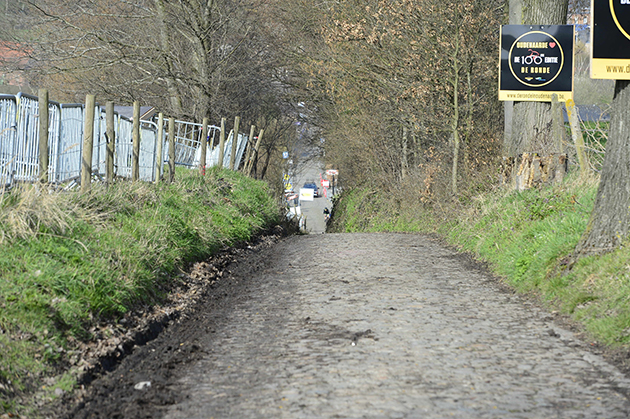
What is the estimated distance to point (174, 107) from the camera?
29594 millimetres

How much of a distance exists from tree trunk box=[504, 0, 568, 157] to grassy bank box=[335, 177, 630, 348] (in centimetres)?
127

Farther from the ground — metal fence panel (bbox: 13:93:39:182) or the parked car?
the parked car

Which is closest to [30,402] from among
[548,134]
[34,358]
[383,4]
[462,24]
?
[34,358]

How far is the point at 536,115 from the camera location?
15297 mm

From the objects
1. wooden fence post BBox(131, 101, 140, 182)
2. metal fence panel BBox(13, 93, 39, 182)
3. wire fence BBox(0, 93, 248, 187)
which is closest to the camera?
wire fence BBox(0, 93, 248, 187)

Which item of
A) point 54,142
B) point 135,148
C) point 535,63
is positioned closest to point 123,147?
point 135,148

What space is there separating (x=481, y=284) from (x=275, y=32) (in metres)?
25.9

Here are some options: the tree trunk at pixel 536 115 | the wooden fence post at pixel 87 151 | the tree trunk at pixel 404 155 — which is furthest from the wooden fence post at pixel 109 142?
the tree trunk at pixel 404 155

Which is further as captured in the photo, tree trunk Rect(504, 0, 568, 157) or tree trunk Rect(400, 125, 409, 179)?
tree trunk Rect(400, 125, 409, 179)

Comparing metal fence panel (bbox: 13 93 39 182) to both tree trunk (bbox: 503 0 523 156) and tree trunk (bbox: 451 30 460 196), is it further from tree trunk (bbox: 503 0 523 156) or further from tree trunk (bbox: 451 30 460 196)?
tree trunk (bbox: 451 30 460 196)

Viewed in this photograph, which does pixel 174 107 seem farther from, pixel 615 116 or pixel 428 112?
pixel 615 116

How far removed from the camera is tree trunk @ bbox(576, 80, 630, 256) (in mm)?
8113

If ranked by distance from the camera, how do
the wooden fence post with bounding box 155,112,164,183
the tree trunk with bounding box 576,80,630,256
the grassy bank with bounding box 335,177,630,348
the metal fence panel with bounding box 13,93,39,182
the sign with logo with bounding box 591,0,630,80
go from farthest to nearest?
the wooden fence post with bounding box 155,112,164,183 → the metal fence panel with bounding box 13,93,39,182 → the sign with logo with bounding box 591,0,630,80 → the tree trunk with bounding box 576,80,630,256 → the grassy bank with bounding box 335,177,630,348

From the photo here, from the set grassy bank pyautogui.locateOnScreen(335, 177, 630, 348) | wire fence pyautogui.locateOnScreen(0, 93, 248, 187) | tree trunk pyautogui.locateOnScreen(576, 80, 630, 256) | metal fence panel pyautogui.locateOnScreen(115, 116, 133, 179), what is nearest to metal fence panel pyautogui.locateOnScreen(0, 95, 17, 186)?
wire fence pyautogui.locateOnScreen(0, 93, 248, 187)
